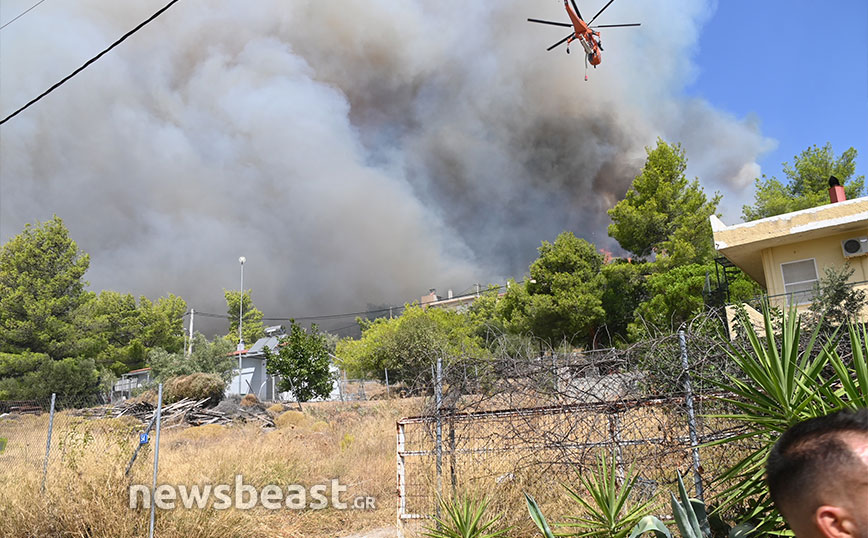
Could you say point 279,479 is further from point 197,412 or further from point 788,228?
point 788,228

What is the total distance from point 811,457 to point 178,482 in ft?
26.5

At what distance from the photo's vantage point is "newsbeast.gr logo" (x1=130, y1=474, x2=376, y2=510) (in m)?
6.79

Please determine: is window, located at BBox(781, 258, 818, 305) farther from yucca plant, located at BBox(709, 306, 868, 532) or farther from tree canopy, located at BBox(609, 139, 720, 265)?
yucca plant, located at BBox(709, 306, 868, 532)

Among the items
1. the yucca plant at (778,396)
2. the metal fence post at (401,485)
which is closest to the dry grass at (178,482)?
the metal fence post at (401,485)

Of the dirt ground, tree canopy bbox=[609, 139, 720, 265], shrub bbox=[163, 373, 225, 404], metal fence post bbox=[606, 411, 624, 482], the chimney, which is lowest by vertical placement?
the dirt ground

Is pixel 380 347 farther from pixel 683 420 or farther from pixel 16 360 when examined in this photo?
pixel 683 420

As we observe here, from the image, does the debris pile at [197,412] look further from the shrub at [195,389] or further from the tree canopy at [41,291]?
the tree canopy at [41,291]

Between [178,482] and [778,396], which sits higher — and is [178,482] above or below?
below

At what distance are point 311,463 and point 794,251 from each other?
16.1 m

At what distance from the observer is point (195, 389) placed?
22.9 m

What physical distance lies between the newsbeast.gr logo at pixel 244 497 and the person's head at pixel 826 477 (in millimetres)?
6962

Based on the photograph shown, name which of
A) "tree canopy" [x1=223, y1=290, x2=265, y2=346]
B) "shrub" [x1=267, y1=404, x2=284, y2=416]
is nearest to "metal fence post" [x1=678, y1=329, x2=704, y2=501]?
"shrub" [x1=267, y1=404, x2=284, y2=416]

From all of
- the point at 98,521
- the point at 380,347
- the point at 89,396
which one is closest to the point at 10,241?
the point at 89,396

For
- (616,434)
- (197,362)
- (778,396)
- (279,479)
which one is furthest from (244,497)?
(197,362)
